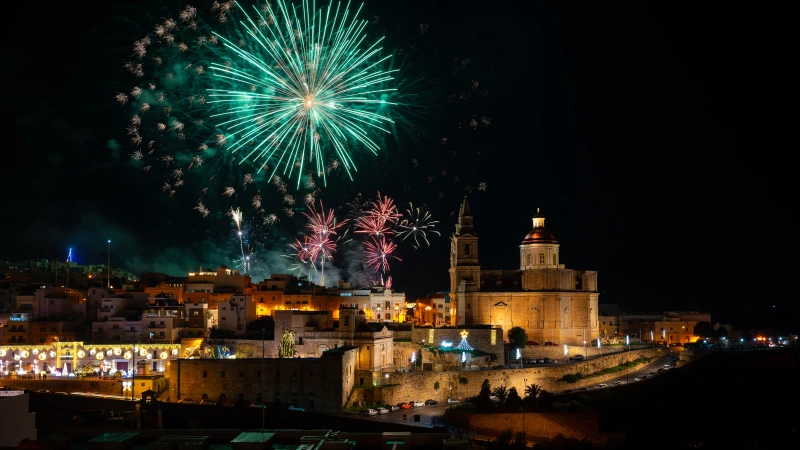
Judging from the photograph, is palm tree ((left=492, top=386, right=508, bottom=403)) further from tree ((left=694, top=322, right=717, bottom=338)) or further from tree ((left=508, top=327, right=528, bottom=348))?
tree ((left=694, top=322, right=717, bottom=338))

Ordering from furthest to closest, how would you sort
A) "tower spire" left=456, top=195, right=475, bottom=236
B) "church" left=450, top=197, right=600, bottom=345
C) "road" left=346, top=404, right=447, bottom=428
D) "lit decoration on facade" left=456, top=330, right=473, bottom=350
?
"tower spire" left=456, top=195, right=475, bottom=236 < "church" left=450, top=197, right=600, bottom=345 < "lit decoration on facade" left=456, top=330, right=473, bottom=350 < "road" left=346, top=404, right=447, bottom=428

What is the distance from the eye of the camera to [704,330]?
3671 inches

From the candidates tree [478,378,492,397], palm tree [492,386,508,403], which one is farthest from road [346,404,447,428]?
palm tree [492,386,508,403]

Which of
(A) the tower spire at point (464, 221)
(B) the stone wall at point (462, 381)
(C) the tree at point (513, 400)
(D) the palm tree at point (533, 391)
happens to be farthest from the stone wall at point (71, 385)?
(A) the tower spire at point (464, 221)

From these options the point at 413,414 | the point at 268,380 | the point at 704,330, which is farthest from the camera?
the point at 704,330

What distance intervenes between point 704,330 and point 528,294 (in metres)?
24.6

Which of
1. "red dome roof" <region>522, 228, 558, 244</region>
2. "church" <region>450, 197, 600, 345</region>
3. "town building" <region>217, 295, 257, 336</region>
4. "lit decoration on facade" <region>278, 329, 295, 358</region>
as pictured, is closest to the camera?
"lit decoration on facade" <region>278, 329, 295, 358</region>

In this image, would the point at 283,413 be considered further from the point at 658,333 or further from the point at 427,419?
the point at 658,333

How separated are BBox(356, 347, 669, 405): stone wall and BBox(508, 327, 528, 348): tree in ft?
21.5

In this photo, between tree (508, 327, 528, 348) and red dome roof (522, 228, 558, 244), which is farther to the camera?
red dome roof (522, 228, 558, 244)

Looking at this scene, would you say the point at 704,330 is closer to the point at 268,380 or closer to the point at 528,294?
the point at 528,294

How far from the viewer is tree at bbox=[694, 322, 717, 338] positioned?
304ft

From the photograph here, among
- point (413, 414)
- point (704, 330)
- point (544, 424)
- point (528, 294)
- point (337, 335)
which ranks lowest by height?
point (544, 424)

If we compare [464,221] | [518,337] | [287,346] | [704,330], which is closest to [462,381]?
[287,346]
